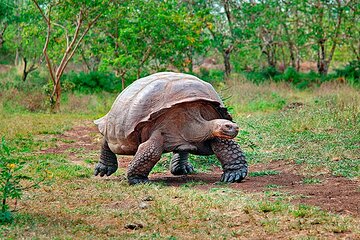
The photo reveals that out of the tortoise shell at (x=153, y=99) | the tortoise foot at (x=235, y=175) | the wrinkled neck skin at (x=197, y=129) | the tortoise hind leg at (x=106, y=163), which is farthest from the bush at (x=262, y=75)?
the tortoise foot at (x=235, y=175)

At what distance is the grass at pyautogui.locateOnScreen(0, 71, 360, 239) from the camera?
4.65 metres

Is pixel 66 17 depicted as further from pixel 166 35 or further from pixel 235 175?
pixel 235 175

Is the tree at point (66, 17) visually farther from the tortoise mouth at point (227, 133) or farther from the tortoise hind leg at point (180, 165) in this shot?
the tortoise mouth at point (227, 133)

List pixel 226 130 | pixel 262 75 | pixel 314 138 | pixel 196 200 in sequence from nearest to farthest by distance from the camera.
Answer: pixel 196 200 → pixel 226 130 → pixel 314 138 → pixel 262 75

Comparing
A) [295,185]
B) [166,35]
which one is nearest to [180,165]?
[295,185]

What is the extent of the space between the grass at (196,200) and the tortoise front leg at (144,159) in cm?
19

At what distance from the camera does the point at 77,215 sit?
209 inches

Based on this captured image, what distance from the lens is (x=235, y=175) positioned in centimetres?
704

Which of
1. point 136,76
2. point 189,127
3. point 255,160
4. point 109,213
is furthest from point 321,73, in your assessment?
point 109,213

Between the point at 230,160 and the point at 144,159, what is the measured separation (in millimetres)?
962

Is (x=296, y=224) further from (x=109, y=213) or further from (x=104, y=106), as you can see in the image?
(x=104, y=106)

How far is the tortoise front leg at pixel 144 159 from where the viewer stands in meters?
7.09

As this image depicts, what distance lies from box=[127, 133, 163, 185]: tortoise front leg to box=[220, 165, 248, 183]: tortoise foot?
78 centimetres

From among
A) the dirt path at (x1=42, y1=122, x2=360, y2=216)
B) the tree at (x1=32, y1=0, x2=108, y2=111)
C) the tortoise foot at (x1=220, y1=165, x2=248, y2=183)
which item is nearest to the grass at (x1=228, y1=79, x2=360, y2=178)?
the dirt path at (x1=42, y1=122, x2=360, y2=216)
